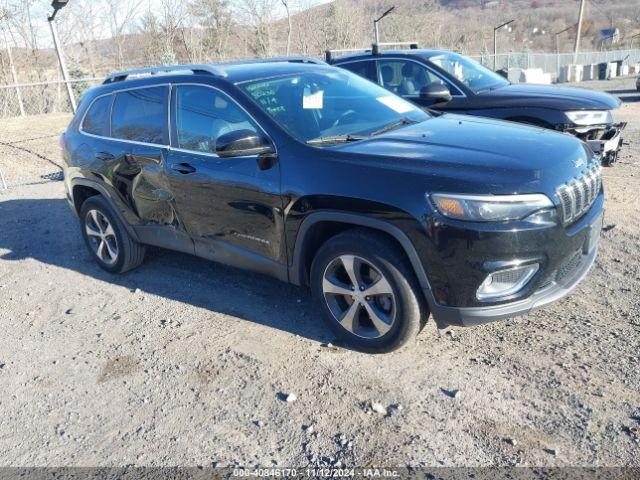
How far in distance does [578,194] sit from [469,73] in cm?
479

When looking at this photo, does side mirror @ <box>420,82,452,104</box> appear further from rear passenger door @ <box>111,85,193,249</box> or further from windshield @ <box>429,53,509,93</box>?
rear passenger door @ <box>111,85,193,249</box>

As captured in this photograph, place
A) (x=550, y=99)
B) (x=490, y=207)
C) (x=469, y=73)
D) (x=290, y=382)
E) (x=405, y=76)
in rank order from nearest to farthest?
(x=490, y=207) < (x=290, y=382) < (x=550, y=99) < (x=405, y=76) < (x=469, y=73)

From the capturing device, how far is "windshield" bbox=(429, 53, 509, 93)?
7166 millimetres

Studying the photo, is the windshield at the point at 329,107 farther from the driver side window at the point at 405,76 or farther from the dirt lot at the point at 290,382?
the driver side window at the point at 405,76

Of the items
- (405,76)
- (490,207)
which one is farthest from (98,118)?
(405,76)

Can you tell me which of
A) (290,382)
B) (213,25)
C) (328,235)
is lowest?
(290,382)

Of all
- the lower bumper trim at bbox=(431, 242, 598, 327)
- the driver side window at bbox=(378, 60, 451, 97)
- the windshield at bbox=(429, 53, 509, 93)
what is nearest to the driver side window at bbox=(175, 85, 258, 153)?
the lower bumper trim at bbox=(431, 242, 598, 327)

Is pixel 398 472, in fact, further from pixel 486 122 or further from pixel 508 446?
pixel 486 122

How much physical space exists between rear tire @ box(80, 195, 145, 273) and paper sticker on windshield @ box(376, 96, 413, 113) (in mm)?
2604

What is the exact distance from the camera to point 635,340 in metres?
3.31

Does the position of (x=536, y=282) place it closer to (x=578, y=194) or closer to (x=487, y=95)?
(x=578, y=194)

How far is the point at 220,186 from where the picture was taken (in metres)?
3.83

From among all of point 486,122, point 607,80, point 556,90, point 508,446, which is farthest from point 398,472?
point 607,80

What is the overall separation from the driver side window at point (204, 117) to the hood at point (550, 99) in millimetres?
3993
